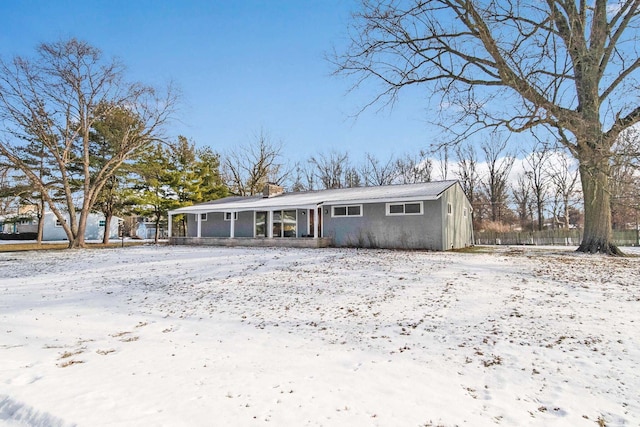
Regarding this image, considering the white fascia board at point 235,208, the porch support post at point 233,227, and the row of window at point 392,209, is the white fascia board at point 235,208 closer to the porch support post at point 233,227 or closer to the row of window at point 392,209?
the porch support post at point 233,227

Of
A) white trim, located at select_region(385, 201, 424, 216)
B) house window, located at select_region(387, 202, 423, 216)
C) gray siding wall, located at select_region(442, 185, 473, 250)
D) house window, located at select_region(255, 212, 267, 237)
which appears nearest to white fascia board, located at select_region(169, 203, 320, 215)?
house window, located at select_region(255, 212, 267, 237)

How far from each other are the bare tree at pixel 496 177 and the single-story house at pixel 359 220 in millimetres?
18699

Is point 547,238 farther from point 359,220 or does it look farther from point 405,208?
point 359,220

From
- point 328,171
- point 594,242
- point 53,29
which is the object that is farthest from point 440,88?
point 328,171

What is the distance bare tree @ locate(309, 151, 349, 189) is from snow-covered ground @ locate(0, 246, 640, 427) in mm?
33748

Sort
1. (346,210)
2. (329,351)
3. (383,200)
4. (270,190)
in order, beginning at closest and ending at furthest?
(329,351) < (383,200) < (346,210) < (270,190)

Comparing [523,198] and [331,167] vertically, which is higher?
[331,167]

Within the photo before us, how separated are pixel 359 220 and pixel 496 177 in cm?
2716

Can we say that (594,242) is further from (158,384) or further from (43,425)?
(43,425)

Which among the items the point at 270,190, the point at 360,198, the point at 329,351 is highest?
the point at 270,190

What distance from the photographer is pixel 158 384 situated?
368 cm

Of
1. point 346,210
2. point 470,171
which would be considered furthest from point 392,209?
point 470,171

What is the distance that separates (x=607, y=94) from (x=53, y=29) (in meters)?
28.5

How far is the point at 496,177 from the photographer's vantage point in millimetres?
39250
